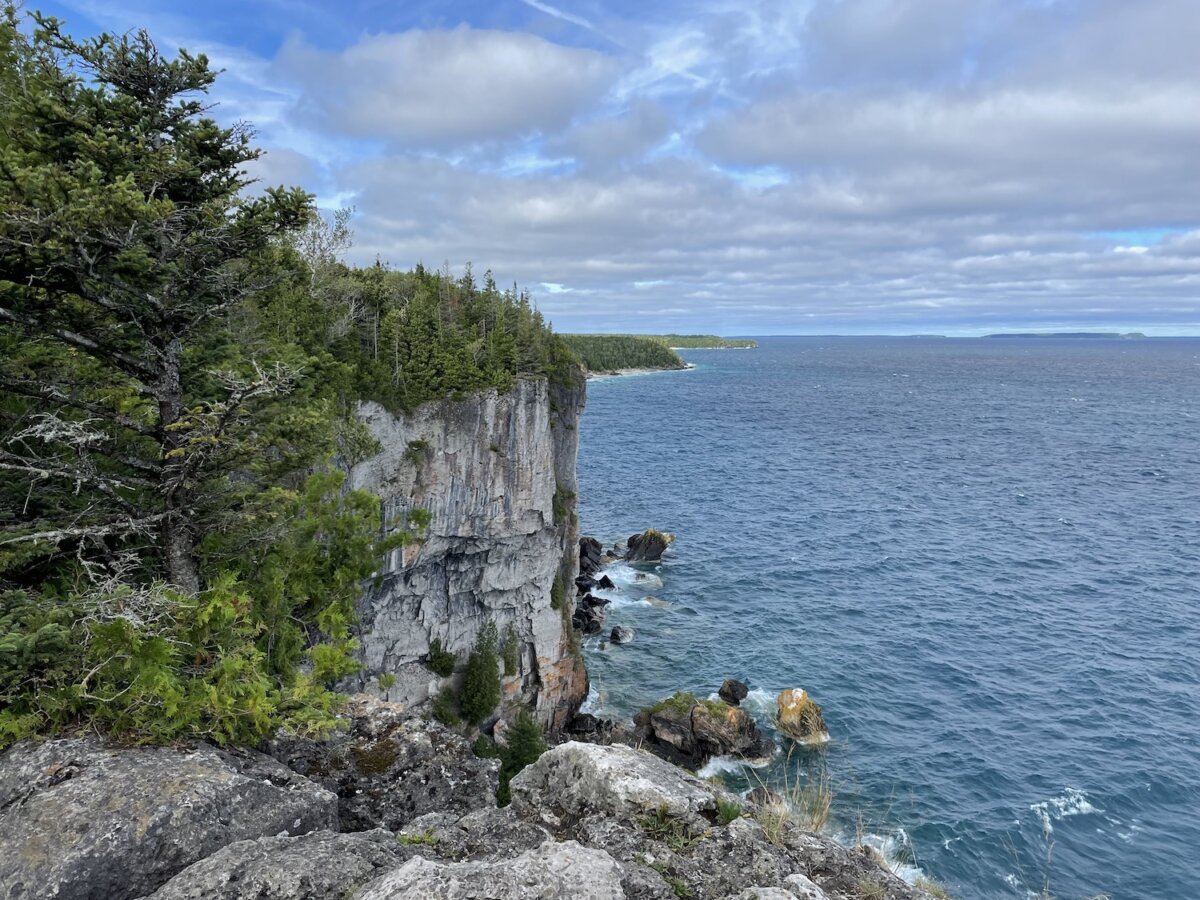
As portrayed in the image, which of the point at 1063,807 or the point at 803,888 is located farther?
the point at 1063,807

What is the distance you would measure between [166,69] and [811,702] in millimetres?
36089

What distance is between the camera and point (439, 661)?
118 feet

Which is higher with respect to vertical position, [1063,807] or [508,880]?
[508,880]

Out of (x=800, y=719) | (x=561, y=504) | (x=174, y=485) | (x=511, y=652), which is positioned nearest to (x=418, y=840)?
(x=174, y=485)

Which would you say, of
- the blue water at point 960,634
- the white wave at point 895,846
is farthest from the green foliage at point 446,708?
the white wave at point 895,846

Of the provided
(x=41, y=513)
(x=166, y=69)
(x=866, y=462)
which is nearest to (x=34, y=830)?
(x=41, y=513)

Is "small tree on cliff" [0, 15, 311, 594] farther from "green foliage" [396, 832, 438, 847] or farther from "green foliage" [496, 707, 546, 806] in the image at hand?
"green foliage" [496, 707, 546, 806]

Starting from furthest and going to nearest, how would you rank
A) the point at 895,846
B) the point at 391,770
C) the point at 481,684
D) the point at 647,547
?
the point at 647,547 < the point at 481,684 < the point at 895,846 < the point at 391,770

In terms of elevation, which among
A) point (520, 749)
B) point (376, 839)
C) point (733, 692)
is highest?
point (376, 839)

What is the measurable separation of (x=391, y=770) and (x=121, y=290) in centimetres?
801

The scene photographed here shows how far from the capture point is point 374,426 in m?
33.2

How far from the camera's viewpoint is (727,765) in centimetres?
3269

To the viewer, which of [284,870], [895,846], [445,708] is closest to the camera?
[284,870]

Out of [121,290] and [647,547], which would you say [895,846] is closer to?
[121,290]
